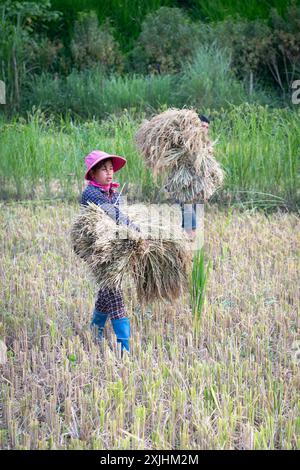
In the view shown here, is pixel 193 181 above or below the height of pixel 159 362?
above

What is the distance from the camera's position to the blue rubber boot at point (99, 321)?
12.4 ft

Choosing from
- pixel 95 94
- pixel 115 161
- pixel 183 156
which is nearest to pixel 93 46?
pixel 95 94

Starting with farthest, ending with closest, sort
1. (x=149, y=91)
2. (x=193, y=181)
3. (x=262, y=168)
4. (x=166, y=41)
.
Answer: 1. (x=166, y=41)
2. (x=149, y=91)
3. (x=262, y=168)
4. (x=193, y=181)

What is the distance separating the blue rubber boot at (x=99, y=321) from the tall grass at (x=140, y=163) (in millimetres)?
3023

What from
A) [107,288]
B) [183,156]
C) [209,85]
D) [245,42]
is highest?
[245,42]

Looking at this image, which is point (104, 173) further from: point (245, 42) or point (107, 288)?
point (245, 42)

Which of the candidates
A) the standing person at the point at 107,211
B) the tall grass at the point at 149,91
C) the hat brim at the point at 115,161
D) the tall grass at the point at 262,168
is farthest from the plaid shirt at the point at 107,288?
the tall grass at the point at 149,91

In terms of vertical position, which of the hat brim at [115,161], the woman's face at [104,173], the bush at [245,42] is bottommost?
the woman's face at [104,173]

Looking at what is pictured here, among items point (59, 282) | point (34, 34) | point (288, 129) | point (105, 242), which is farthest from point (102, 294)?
point (34, 34)

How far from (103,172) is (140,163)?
3.20 metres

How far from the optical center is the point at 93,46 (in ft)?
42.6

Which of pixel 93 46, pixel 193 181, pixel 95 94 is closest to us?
pixel 193 181

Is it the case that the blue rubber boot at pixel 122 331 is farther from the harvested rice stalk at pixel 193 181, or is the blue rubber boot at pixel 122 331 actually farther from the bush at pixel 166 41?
the bush at pixel 166 41

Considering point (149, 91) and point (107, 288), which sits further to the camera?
point (149, 91)
